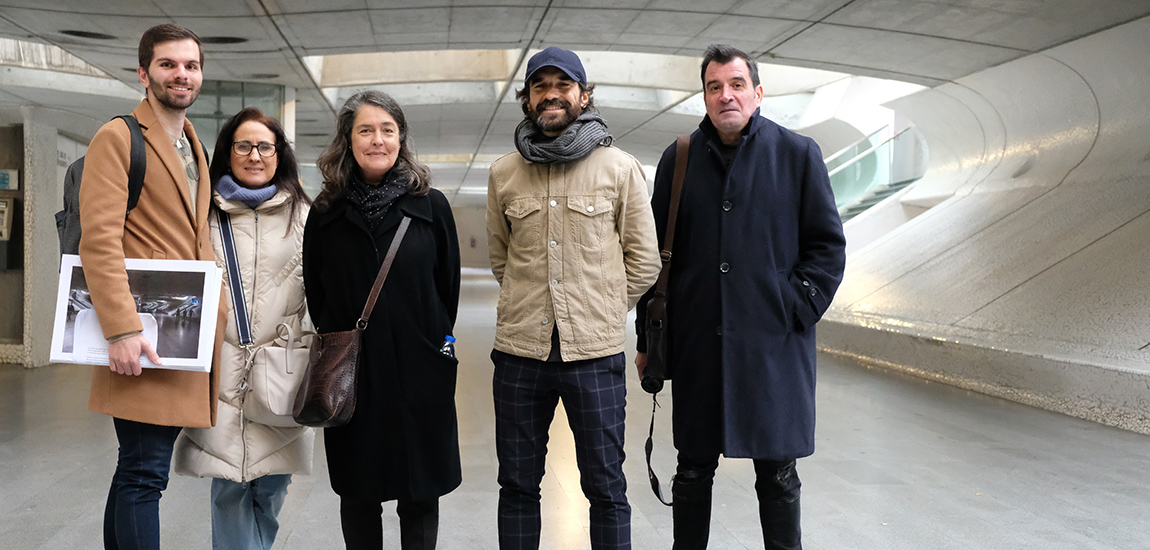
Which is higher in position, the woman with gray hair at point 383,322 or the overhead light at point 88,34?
the overhead light at point 88,34

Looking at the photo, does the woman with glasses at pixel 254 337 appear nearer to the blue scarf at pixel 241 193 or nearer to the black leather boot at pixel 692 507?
the blue scarf at pixel 241 193

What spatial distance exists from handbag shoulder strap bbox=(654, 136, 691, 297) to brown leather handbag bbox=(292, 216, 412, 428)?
0.88 meters

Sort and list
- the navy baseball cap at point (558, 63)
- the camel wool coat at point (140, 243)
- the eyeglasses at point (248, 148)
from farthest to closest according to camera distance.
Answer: the eyeglasses at point (248, 148), the navy baseball cap at point (558, 63), the camel wool coat at point (140, 243)

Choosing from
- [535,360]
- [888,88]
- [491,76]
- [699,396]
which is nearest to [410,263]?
[535,360]

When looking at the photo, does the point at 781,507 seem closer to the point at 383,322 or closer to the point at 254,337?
the point at 383,322

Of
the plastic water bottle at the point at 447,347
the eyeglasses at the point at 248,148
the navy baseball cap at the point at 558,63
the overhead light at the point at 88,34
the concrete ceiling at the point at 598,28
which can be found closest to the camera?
the navy baseball cap at the point at 558,63

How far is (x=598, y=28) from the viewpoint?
9070mm

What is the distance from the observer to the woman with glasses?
8.24ft

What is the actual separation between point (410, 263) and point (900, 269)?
28.7 ft

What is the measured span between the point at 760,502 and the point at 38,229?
26.4 feet

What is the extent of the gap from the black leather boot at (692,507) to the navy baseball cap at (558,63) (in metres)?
1.37

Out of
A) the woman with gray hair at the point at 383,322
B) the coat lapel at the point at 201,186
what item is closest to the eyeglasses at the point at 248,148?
the coat lapel at the point at 201,186

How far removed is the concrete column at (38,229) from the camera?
7.82 meters

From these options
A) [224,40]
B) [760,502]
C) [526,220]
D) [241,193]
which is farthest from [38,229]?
[760,502]
